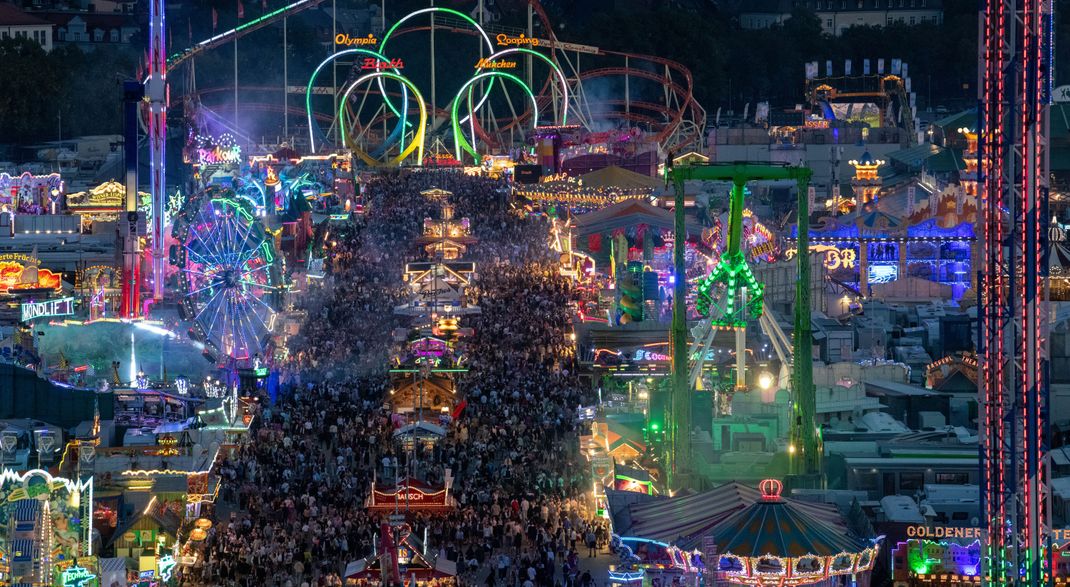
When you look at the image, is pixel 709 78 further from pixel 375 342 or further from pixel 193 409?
pixel 193 409

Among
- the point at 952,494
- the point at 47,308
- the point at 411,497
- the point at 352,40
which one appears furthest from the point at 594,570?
the point at 352,40

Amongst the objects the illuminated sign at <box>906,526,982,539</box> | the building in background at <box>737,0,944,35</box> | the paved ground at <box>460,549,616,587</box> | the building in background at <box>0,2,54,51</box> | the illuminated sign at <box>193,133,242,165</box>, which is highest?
the building in background at <box>737,0,944,35</box>

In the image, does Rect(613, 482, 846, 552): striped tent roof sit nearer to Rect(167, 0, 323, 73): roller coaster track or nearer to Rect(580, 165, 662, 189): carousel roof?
Rect(580, 165, 662, 189): carousel roof

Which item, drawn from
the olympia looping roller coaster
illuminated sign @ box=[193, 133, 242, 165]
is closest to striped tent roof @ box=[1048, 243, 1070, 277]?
the olympia looping roller coaster

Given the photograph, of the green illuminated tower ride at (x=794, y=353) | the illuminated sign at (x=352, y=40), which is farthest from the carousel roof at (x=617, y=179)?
the green illuminated tower ride at (x=794, y=353)

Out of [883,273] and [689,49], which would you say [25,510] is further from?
[689,49]

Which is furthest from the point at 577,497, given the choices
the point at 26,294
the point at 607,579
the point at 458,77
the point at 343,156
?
the point at 458,77
